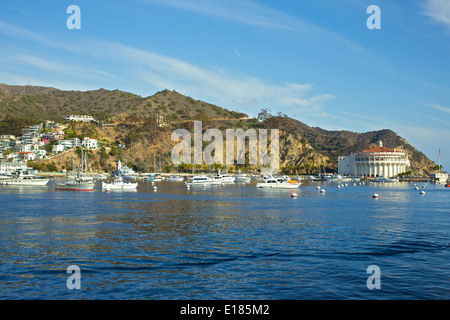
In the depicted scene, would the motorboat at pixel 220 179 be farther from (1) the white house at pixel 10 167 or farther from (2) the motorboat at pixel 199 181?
(1) the white house at pixel 10 167

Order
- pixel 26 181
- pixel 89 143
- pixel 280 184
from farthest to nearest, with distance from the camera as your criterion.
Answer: pixel 89 143 → pixel 26 181 → pixel 280 184

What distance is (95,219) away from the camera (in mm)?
37312

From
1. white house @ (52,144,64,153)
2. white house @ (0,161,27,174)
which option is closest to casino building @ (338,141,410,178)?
white house @ (52,144,64,153)

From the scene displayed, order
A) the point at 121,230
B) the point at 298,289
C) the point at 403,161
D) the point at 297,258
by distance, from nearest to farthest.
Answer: the point at 298,289, the point at 297,258, the point at 121,230, the point at 403,161

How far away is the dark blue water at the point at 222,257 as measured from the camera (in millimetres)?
16609

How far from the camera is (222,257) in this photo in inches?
872

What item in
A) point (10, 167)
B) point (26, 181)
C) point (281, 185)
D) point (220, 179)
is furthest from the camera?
point (10, 167)

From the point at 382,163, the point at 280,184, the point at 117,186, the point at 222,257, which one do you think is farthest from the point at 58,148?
the point at 222,257

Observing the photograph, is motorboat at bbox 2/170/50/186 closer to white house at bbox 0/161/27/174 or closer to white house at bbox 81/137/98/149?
white house at bbox 0/161/27/174

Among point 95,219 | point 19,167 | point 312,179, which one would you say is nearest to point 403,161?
point 312,179

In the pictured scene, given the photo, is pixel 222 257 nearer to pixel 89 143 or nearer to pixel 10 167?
pixel 10 167
